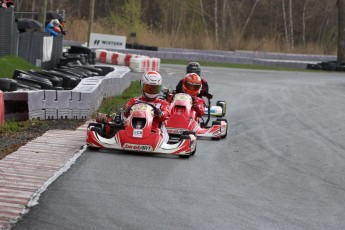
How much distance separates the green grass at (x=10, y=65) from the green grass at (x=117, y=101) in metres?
2.40

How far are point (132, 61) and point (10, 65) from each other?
10470mm

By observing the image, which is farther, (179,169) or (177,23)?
(177,23)

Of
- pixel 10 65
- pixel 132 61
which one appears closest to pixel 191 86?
pixel 10 65

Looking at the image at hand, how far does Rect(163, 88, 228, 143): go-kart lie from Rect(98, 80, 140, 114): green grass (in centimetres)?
124

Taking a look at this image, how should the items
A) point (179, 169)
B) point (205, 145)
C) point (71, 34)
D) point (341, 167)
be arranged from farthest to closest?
point (71, 34) → point (205, 145) → point (341, 167) → point (179, 169)

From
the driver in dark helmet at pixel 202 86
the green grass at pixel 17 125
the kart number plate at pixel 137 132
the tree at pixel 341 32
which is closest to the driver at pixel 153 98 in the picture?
the kart number plate at pixel 137 132

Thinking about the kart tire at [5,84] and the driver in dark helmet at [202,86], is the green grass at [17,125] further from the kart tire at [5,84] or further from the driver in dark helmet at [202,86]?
the driver in dark helmet at [202,86]

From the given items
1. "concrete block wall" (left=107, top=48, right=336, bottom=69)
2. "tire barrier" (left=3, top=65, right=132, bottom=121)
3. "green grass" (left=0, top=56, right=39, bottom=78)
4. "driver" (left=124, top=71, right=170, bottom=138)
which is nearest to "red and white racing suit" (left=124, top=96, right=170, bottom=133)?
"driver" (left=124, top=71, right=170, bottom=138)

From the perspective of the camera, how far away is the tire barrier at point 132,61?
29.4m

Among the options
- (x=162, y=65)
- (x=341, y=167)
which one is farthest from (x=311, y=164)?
(x=162, y=65)

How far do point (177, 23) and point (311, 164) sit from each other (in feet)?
159

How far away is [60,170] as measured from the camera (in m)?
8.70

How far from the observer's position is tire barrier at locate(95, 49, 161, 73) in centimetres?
2938

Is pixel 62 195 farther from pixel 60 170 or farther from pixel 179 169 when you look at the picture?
pixel 179 169
